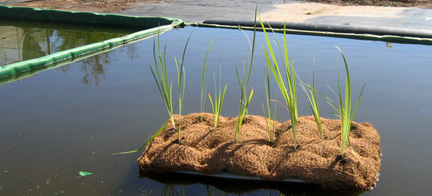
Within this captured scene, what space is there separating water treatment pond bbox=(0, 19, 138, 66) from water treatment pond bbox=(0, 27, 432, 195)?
907 millimetres

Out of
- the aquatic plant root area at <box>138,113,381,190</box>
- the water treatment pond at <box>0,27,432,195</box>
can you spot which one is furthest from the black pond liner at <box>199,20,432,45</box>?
the aquatic plant root area at <box>138,113,381,190</box>

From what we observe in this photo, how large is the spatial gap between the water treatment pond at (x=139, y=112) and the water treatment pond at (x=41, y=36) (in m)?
0.91

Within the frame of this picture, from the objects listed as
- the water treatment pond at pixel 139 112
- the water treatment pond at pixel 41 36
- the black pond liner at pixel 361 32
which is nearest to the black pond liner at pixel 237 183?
the water treatment pond at pixel 139 112

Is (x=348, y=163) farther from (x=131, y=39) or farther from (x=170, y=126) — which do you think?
(x=131, y=39)

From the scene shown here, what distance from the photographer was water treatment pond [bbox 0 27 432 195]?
7.32ft

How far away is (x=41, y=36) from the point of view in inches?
243

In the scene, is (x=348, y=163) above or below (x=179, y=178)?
above

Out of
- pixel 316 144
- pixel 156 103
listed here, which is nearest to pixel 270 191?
pixel 316 144

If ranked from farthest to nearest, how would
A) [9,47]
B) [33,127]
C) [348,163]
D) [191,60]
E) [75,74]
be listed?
[9,47] < [191,60] < [75,74] < [33,127] < [348,163]

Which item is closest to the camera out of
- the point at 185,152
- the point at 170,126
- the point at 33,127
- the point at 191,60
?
the point at 185,152

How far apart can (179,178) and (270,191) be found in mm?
480

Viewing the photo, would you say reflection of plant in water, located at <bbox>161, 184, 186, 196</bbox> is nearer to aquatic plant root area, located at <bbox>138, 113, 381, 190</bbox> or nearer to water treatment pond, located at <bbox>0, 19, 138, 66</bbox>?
aquatic plant root area, located at <bbox>138, 113, 381, 190</bbox>

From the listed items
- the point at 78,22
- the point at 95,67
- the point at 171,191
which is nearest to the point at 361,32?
the point at 95,67

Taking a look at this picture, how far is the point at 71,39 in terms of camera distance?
19.8 feet
